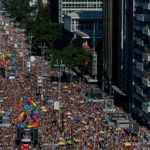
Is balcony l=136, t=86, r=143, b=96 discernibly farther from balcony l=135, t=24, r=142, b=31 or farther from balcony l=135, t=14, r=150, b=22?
balcony l=135, t=14, r=150, b=22

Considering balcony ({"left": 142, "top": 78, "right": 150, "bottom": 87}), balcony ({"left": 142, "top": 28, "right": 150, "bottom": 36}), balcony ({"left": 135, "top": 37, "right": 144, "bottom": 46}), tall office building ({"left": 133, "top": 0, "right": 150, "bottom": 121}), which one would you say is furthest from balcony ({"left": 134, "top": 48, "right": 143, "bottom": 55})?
balcony ({"left": 142, "top": 78, "right": 150, "bottom": 87})

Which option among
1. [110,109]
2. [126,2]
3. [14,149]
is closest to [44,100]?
[110,109]

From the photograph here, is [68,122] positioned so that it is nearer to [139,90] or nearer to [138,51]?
[139,90]

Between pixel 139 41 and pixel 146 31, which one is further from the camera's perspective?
pixel 139 41

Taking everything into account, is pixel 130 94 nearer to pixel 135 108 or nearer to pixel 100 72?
pixel 135 108

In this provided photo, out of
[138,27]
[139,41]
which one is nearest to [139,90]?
[139,41]

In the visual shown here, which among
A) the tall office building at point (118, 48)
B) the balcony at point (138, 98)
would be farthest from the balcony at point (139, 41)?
the balcony at point (138, 98)
